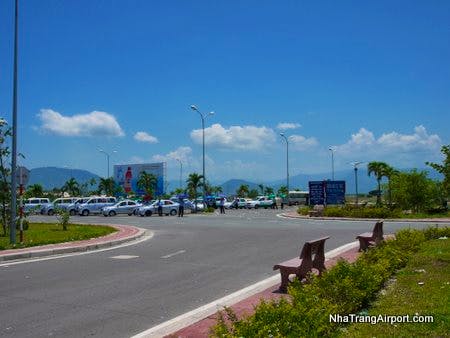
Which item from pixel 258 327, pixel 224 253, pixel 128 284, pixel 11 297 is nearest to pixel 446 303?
pixel 258 327

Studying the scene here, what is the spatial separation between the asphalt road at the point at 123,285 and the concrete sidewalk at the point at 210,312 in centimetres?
27

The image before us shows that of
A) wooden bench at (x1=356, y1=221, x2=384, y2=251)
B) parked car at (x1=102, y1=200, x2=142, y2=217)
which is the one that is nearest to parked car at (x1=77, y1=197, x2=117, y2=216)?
parked car at (x1=102, y1=200, x2=142, y2=217)

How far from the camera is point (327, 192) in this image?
1645 inches

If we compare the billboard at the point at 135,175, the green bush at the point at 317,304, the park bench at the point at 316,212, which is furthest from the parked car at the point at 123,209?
the green bush at the point at 317,304

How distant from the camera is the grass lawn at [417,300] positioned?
19.5 feet

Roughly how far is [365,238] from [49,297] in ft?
28.6

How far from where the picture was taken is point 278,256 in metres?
14.7

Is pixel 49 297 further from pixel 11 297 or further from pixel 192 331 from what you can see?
pixel 192 331

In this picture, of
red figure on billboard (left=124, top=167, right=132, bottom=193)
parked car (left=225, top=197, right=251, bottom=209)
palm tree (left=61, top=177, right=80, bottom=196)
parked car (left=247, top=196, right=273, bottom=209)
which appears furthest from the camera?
palm tree (left=61, top=177, right=80, bottom=196)

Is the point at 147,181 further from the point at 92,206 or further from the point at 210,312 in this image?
the point at 210,312

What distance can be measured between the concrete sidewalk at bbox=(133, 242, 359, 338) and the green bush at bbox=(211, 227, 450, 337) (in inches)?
11.2

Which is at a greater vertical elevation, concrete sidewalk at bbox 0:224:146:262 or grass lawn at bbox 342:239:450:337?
grass lawn at bbox 342:239:450:337

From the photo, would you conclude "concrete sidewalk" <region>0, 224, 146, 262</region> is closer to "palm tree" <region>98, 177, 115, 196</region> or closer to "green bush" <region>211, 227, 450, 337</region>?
"green bush" <region>211, 227, 450, 337</region>

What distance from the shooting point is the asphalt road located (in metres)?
7.54
